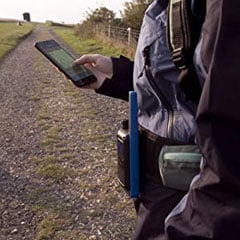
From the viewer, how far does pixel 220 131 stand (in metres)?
0.89

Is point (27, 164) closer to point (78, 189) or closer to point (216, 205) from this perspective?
point (78, 189)

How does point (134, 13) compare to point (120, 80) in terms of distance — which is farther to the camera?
point (134, 13)

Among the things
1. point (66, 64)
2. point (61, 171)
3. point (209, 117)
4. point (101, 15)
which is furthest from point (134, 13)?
point (209, 117)

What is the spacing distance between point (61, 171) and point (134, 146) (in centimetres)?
331

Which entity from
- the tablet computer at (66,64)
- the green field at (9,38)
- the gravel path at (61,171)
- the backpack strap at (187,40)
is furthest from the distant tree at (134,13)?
the backpack strap at (187,40)

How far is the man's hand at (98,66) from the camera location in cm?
195

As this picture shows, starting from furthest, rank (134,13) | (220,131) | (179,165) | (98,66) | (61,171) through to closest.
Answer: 1. (134,13)
2. (61,171)
3. (98,66)
4. (179,165)
5. (220,131)

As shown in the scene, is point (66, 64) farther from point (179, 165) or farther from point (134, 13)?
point (134, 13)

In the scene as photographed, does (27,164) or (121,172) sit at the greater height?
(121,172)

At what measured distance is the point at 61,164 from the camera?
488 centimetres

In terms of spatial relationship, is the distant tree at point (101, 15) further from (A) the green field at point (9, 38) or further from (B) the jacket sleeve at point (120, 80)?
(B) the jacket sleeve at point (120, 80)

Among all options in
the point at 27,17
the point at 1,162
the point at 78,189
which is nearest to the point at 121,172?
the point at 78,189

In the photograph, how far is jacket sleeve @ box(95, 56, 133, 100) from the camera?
1845 mm

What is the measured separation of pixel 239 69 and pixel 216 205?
10.8 inches
